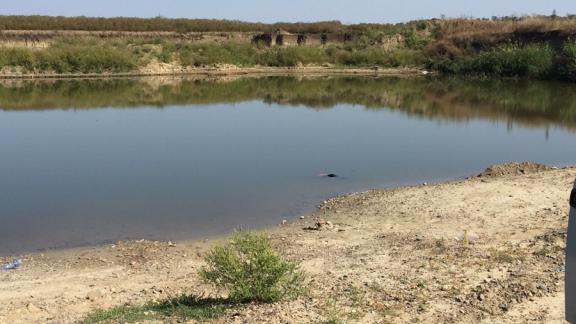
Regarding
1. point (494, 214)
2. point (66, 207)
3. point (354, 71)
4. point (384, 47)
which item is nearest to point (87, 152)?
point (66, 207)

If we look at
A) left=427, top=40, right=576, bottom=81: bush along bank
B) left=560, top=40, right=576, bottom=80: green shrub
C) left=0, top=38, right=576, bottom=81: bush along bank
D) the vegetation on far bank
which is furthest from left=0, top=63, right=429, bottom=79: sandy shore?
left=560, top=40, right=576, bottom=80: green shrub

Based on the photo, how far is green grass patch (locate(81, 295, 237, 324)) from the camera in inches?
193

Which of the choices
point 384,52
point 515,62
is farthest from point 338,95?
point 384,52

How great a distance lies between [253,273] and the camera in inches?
203

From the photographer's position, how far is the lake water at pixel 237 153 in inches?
396

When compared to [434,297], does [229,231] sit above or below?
below

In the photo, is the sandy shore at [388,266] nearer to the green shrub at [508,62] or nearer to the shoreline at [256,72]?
the green shrub at [508,62]

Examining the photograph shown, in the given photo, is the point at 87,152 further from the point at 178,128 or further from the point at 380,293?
the point at 380,293

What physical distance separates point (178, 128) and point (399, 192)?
11.1 metres

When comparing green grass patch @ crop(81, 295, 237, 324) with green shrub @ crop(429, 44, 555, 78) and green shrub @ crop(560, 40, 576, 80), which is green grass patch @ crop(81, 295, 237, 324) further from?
green shrub @ crop(429, 44, 555, 78)

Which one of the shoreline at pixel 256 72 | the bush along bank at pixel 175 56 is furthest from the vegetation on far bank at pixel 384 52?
the shoreline at pixel 256 72

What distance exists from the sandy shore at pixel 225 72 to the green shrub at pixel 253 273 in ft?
119

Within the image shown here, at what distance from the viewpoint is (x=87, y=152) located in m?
16.1

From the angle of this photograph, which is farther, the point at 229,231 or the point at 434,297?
the point at 229,231
